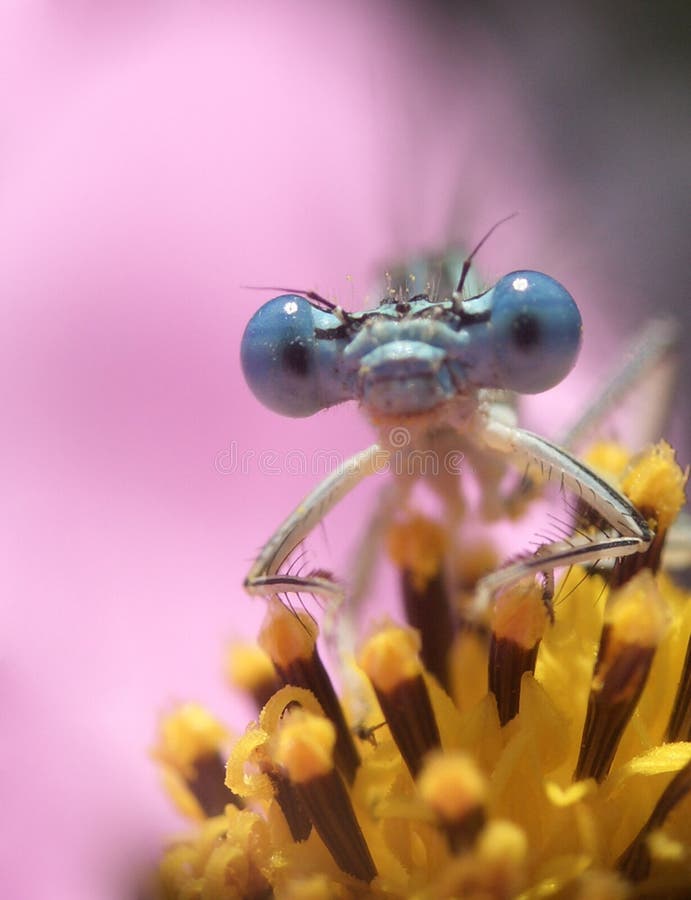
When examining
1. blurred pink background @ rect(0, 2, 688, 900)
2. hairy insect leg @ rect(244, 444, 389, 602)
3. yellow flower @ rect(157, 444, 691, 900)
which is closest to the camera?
yellow flower @ rect(157, 444, 691, 900)

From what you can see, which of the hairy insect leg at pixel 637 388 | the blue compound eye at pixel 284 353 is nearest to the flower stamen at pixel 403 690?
the blue compound eye at pixel 284 353

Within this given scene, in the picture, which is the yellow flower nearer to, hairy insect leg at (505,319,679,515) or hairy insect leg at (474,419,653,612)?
hairy insect leg at (474,419,653,612)

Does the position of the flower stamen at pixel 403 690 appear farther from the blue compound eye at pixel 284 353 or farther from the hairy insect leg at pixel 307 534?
the blue compound eye at pixel 284 353

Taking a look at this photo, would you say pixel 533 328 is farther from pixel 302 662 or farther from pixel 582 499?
pixel 302 662

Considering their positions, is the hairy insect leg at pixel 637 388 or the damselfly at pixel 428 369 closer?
the damselfly at pixel 428 369

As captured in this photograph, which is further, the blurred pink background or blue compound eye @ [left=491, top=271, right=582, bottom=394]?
the blurred pink background

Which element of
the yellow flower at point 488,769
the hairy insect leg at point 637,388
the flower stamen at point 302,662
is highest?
the hairy insect leg at point 637,388

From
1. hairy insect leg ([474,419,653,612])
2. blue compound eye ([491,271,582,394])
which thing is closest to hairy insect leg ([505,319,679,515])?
hairy insect leg ([474,419,653,612])
